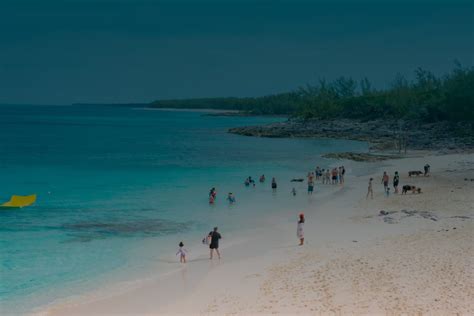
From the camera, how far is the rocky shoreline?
65312 millimetres

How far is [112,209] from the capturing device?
30812 mm

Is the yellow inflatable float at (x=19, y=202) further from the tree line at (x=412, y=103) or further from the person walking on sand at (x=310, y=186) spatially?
the tree line at (x=412, y=103)

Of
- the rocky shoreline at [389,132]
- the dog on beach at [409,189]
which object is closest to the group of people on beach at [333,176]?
the dog on beach at [409,189]

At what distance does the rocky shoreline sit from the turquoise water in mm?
14507

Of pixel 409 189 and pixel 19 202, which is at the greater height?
pixel 19 202

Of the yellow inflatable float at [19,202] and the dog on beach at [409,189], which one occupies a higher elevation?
the yellow inflatable float at [19,202]

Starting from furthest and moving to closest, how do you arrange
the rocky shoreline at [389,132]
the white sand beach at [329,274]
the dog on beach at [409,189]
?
the rocky shoreline at [389,132] → the dog on beach at [409,189] → the white sand beach at [329,274]

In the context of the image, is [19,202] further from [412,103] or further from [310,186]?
[412,103]

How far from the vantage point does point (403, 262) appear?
17.0 metres

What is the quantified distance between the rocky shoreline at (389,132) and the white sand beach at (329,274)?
38610 mm

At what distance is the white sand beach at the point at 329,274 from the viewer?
13.8 metres

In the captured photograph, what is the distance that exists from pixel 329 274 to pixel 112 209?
694 inches

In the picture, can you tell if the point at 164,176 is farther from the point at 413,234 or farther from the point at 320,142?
the point at 320,142

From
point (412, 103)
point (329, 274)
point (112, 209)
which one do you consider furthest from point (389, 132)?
point (329, 274)
